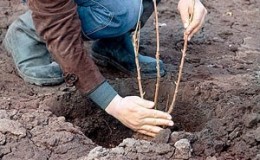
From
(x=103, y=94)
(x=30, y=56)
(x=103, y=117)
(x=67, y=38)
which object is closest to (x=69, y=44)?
(x=67, y=38)

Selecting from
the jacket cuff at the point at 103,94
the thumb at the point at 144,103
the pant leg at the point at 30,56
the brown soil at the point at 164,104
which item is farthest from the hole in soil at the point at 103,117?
the thumb at the point at 144,103

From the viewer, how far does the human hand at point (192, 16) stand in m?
2.63

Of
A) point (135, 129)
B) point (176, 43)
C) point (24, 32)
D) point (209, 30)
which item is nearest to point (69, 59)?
point (135, 129)

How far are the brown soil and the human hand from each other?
411mm

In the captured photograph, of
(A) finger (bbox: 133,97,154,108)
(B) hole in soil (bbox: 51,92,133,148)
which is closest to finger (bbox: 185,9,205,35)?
(A) finger (bbox: 133,97,154,108)

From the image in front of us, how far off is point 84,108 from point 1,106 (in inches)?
16.1

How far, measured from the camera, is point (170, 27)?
4137 mm

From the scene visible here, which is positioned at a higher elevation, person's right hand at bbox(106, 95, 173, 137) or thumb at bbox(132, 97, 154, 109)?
thumb at bbox(132, 97, 154, 109)

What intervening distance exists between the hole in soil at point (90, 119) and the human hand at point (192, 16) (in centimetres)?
60

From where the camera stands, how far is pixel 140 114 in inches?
99.4

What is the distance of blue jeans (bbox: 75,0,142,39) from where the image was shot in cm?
301

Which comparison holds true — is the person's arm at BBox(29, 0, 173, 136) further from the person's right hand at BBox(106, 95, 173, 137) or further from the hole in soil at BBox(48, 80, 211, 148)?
the hole in soil at BBox(48, 80, 211, 148)

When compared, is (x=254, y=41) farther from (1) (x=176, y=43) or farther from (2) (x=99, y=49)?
(2) (x=99, y=49)

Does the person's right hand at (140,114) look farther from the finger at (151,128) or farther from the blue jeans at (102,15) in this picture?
the blue jeans at (102,15)
